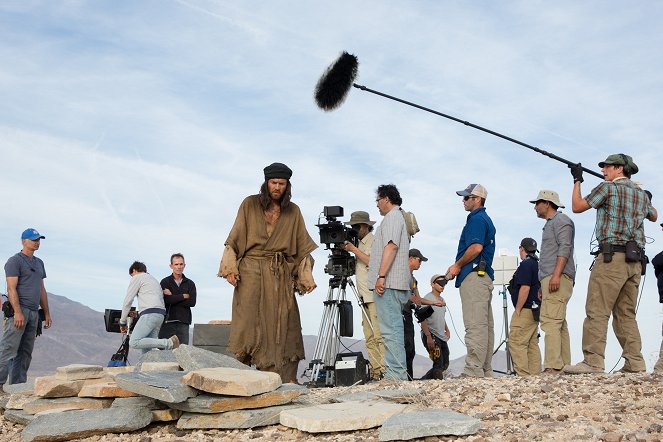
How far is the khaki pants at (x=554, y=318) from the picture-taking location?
277 inches

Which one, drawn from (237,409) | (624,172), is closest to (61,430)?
(237,409)

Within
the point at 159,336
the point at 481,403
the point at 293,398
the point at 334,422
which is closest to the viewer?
the point at 334,422

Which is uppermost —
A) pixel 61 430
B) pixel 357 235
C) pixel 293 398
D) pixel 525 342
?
pixel 357 235

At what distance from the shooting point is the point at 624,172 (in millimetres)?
6836

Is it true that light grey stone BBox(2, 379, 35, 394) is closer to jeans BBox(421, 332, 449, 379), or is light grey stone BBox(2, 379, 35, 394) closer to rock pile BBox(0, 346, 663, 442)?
rock pile BBox(0, 346, 663, 442)

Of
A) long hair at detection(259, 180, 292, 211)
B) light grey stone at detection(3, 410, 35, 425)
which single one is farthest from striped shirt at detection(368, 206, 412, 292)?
light grey stone at detection(3, 410, 35, 425)

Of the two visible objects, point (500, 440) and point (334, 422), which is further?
point (334, 422)

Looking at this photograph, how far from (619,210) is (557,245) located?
0.72m

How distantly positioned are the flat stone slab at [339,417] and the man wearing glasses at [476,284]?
204 cm

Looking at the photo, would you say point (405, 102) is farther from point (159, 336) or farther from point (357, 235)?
point (159, 336)

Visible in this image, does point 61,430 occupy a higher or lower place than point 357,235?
lower

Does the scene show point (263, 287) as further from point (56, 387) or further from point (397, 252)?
point (56, 387)

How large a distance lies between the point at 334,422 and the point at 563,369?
3044 mm

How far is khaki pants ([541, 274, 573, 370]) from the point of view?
7.03 m
